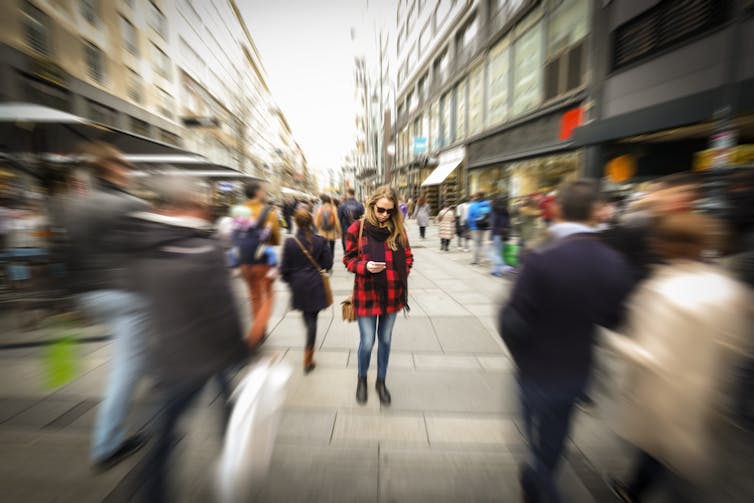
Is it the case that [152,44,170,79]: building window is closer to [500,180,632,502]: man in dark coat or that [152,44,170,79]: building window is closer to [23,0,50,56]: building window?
[23,0,50,56]: building window

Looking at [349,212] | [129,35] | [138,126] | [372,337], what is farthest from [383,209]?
[129,35]

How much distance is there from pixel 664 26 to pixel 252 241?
1065 centimetres

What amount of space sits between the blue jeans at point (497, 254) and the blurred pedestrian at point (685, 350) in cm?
642

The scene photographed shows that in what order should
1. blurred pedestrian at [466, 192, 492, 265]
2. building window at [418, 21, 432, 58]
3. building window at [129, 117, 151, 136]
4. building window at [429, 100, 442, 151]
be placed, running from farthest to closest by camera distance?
building window at [418, 21, 432, 58] → building window at [429, 100, 442, 151] → building window at [129, 117, 151, 136] → blurred pedestrian at [466, 192, 492, 265]

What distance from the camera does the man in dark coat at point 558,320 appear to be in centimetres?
138

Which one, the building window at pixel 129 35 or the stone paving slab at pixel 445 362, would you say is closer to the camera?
the stone paving slab at pixel 445 362

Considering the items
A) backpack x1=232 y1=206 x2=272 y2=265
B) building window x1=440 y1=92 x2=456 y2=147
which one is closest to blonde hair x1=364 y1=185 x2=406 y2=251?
backpack x1=232 y1=206 x2=272 y2=265

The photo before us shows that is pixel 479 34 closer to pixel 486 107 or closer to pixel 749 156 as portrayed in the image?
pixel 486 107

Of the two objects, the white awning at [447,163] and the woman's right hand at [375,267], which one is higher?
the white awning at [447,163]

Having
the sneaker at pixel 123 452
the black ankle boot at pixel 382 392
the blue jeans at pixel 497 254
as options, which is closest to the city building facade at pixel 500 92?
the blue jeans at pixel 497 254

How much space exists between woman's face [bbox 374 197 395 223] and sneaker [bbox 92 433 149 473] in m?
2.31

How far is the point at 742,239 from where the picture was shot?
2.38 metres

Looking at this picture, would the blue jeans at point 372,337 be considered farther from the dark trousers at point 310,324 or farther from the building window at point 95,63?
the building window at point 95,63

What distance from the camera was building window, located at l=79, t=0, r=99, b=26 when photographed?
8.80 metres
